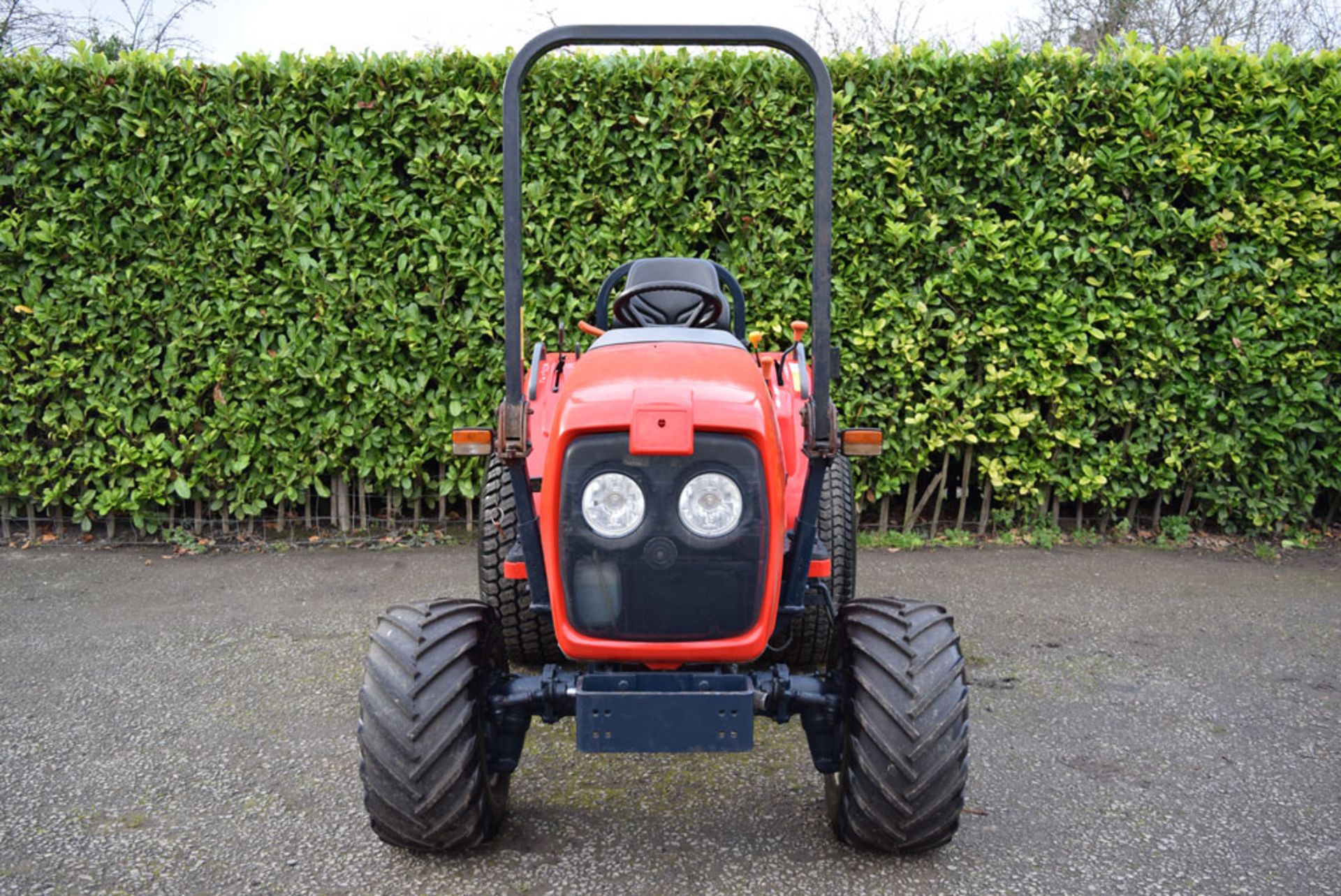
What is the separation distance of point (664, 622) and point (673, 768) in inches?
38.1

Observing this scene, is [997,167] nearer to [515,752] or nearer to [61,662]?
[515,752]

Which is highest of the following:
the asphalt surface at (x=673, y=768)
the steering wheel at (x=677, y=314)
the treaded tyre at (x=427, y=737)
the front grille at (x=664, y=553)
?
the steering wheel at (x=677, y=314)

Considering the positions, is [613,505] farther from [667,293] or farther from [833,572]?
[667,293]

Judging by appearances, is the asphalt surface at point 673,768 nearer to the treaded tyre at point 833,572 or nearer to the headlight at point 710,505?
the treaded tyre at point 833,572

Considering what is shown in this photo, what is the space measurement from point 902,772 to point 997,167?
3943 mm

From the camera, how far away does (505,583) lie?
3.62 m

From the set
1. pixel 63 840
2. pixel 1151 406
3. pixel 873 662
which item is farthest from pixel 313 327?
pixel 1151 406

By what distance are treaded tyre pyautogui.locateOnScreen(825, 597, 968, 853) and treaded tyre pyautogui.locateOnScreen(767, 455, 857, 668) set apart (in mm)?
1067

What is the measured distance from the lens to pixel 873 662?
2.52 m

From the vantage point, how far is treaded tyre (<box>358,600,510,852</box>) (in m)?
2.44

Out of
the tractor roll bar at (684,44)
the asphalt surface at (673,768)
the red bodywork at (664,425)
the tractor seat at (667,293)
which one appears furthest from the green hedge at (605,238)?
the red bodywork at (664,425)

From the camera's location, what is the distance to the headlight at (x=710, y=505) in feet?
7.64

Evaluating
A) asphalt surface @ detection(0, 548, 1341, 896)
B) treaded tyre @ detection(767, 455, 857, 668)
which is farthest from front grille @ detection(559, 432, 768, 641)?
treaded tyre @ detection(767, 455, 857, 668)

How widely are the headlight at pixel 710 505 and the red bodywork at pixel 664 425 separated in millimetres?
93
